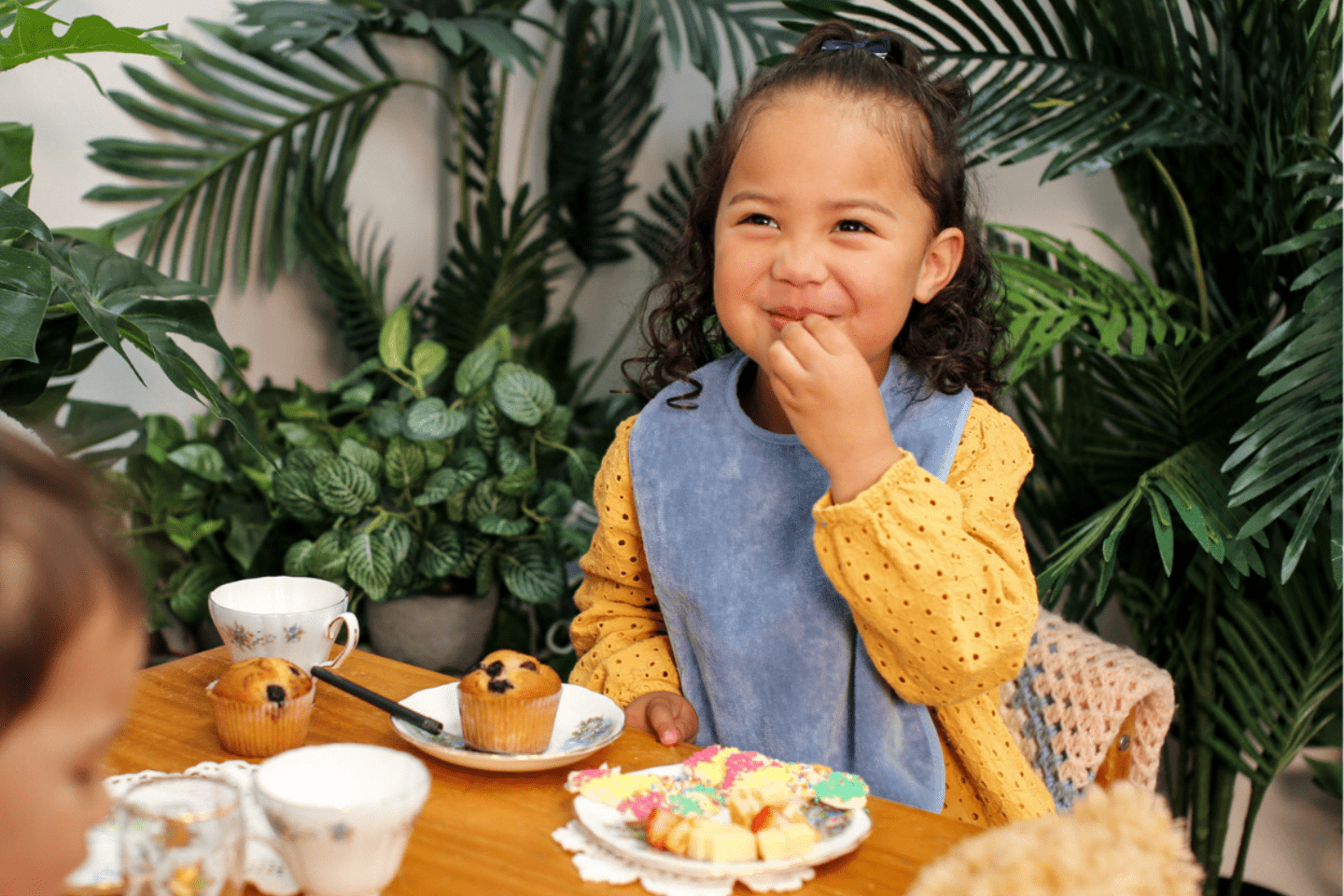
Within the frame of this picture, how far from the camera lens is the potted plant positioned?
1987 mm

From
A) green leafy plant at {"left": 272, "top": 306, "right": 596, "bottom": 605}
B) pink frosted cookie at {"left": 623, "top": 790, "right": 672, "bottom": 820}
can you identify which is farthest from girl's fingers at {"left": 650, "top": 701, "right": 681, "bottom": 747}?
green leafy plant at {"left": 272, "top": 306, "right": 596, "bottom": 605}

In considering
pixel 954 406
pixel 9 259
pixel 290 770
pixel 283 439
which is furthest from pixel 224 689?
pixel 283 439

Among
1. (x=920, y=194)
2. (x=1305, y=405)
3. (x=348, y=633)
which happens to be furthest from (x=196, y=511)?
(x=1305, y=405)

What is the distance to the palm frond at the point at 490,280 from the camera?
2.49 meters

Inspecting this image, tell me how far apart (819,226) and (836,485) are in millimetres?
285

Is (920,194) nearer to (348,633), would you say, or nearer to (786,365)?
(786,365)

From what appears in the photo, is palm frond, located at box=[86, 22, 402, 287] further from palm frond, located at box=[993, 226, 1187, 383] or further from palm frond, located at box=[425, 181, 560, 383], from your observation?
palm frond, located at box=[993, 226, 1187, 383]

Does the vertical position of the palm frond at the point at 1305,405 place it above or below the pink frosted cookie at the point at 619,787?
above

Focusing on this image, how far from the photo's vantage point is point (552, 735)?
86cm

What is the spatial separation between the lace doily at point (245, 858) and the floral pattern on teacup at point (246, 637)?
0.58 feet

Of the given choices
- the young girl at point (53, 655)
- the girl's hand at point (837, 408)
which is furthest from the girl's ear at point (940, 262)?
the young girl at point (53, 655)

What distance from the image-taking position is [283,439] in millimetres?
2146

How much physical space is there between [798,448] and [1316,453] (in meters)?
0.65

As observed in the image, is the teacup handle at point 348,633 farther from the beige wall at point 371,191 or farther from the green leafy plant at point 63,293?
the beige wall at point 371,191
